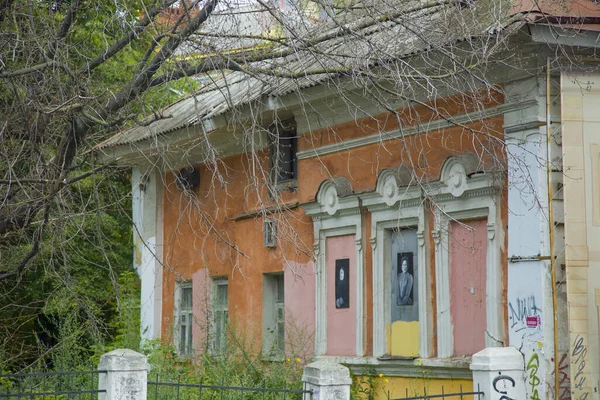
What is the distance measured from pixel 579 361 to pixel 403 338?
2.62 m

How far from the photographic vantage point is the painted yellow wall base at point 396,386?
11.0 metres

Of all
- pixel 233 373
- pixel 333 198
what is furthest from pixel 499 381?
pixel 233 373

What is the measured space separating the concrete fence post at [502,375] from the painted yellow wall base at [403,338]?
374 centimetres

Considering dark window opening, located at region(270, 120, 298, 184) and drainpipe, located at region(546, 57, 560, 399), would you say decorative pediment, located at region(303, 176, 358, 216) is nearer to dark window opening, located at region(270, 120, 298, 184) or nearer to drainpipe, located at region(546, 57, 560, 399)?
dark window opening, located at region(270, 120, 298, 184)

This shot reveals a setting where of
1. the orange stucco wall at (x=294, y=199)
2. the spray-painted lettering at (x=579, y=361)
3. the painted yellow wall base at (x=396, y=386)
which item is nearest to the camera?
the spray-painted lettering at (x=579, y=361)

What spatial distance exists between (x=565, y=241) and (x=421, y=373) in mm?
2464

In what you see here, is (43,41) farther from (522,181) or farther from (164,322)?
(164,322)

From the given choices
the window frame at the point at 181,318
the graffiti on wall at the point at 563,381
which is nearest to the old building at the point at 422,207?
the graffiti on wall at the point at 563,381

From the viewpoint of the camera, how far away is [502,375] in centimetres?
773

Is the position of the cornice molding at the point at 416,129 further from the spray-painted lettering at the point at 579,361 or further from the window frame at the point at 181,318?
the window frame at the point at 181,318

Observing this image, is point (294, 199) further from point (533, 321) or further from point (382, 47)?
point (382, 47)

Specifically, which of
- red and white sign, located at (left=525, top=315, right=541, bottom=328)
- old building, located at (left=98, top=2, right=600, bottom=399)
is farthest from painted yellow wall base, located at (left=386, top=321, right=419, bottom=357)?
red and white sign, located at (left=525, top=315, right=541, bottom=328)

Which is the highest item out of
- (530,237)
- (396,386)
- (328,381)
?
(530,237)

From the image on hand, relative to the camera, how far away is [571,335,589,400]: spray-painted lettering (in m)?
9.52
